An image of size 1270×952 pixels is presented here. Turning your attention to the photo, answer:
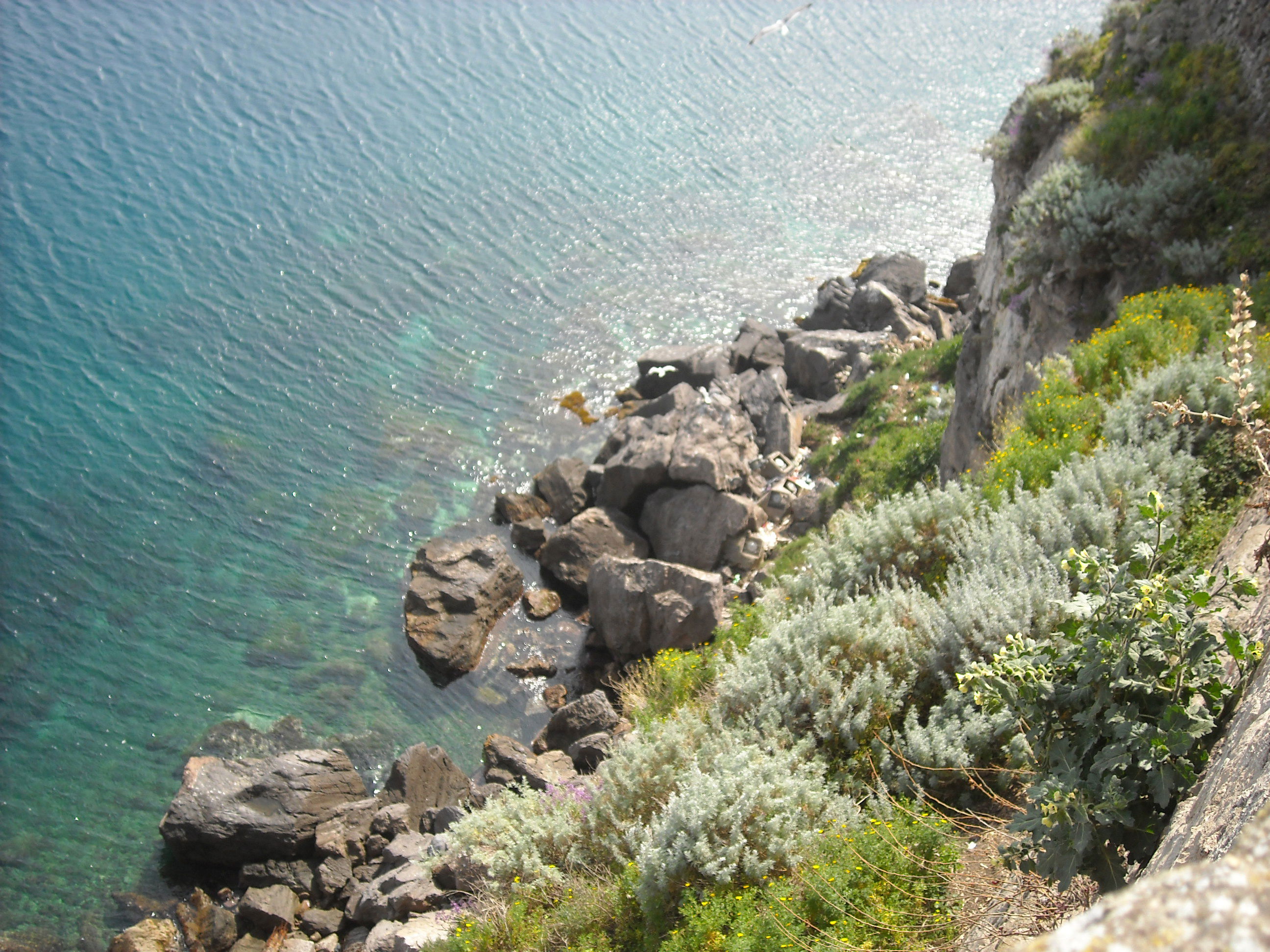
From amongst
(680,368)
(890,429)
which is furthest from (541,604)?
(680,368)

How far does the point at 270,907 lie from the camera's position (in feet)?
45.2

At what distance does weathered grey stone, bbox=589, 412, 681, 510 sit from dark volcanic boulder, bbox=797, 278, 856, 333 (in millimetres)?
8294

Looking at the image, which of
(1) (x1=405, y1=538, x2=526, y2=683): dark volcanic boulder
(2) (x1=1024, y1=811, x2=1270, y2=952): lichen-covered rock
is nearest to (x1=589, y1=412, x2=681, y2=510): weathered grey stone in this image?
(1) (x1=405, y1=538, x2=526, y2=683): dark volcanic boulder

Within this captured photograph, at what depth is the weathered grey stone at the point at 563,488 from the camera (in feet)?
72.6

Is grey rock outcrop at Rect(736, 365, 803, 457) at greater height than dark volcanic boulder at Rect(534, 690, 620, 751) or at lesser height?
greater

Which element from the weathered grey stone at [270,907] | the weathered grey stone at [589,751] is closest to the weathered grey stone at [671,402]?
the weathered grey stone at [589,751]

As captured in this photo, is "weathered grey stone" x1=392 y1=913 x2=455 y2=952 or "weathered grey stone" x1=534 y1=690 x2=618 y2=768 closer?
"weathered grey stone" x1=392 y1=913 x2=455 y2=952

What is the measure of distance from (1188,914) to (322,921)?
15.0 metres

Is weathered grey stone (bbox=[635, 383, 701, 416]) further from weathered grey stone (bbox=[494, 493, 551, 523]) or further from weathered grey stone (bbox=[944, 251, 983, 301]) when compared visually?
weathered grey stone (bbox=[944, 251, 983, 301])

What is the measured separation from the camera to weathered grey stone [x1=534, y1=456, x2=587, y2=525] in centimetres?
2212

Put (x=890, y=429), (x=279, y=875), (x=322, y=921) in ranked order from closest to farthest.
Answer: (x=322, y=921) → (x=279, y=875) → (x=890, y=429)

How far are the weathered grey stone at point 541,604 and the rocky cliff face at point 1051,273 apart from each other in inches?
364

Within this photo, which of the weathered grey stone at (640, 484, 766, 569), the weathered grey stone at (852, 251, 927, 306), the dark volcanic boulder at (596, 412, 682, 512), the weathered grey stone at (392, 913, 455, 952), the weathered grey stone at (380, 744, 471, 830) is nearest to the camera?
the weathered grey stone at (392, 913, 455, 952)

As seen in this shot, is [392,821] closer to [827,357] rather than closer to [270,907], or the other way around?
[270,907]
